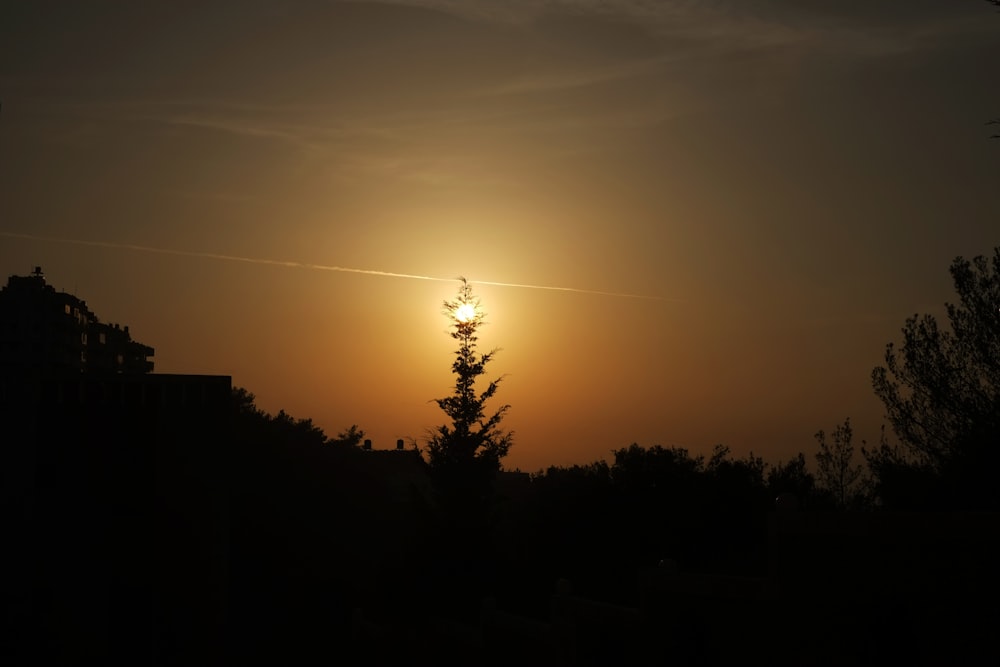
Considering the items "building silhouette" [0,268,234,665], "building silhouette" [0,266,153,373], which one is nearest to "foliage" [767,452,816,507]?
"building silhouette" [0,268,234,665]

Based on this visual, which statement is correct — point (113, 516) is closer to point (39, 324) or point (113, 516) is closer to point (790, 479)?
point (790, 479)

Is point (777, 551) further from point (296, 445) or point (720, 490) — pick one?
point (296, 445)

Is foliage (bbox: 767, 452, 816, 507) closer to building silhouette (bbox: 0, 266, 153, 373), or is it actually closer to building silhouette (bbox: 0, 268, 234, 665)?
building silhouette (bbox: 0, 268, 234, 665)

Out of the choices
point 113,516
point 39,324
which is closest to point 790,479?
point 113,516

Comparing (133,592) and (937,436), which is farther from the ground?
(937,436)

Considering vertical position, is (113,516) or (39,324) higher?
(39,324)

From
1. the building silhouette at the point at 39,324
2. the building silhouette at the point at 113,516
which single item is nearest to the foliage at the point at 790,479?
the building silhouette at the point at 113,516

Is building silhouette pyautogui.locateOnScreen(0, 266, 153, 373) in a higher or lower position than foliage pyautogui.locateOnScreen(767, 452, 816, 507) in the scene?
higher

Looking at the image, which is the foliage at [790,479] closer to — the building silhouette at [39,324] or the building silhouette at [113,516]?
the building silhouette at [113,516]

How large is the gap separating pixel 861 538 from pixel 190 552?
2788cm

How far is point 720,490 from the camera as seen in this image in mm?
47531

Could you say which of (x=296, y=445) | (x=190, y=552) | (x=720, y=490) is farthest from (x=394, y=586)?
(x=296, y=445)

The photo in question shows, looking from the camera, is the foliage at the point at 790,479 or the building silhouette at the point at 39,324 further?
the building silhouette at the point at 39,324

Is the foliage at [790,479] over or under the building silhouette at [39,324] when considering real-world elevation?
under
